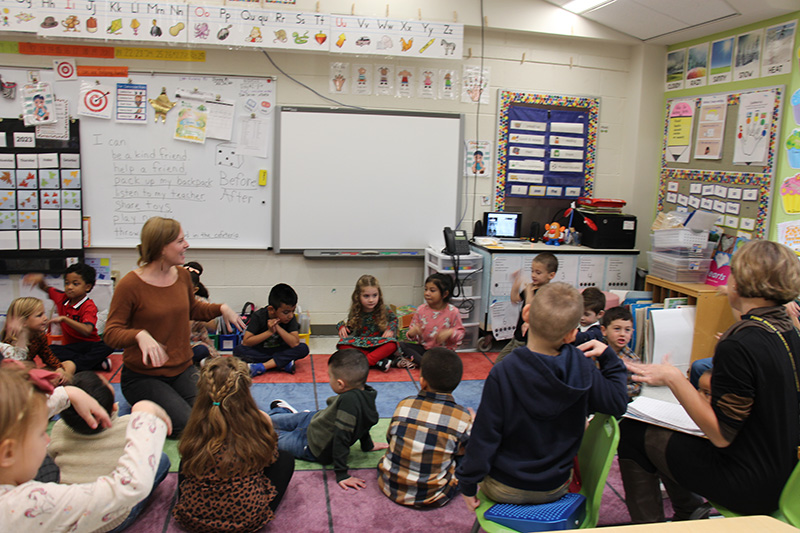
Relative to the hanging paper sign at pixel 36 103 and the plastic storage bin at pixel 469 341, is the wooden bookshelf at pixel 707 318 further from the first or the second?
the hanging paper sign at pixel 36 103

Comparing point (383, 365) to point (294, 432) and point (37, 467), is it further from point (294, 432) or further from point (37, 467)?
point (37, 467)

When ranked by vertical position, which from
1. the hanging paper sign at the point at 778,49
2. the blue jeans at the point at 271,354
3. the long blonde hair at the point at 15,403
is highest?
the hanging paper sign at the point at 778,49

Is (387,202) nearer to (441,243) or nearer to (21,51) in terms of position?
(441,243)

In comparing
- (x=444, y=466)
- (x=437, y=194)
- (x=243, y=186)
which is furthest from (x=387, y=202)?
(x=444, y=466)

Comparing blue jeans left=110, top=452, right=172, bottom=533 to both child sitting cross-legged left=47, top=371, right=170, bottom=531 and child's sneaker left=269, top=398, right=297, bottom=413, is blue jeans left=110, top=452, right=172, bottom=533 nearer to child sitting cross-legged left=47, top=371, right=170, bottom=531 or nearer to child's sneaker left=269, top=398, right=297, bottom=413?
child sitting cross-legged left=47, top=371, right=170, bottom=531

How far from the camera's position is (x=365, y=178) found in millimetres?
4949

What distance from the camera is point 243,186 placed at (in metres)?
4.79

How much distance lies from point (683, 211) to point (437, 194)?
1990 millimetres

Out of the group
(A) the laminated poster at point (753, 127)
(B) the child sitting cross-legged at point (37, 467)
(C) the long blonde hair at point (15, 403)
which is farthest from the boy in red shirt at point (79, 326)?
(A) the laminated poster at point (753, 127)

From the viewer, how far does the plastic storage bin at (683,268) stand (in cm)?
446

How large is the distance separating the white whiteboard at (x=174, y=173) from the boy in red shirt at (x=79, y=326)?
0.81 metres

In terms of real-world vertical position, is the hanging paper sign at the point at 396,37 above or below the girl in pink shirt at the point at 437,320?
above

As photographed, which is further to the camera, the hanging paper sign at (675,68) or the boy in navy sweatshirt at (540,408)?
the hanging paper sign at (675,68)

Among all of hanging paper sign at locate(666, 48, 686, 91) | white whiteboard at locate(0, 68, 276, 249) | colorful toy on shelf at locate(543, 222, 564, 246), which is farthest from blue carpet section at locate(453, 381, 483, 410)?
hanging paper sign at locate(666, 48, 686, 91)
